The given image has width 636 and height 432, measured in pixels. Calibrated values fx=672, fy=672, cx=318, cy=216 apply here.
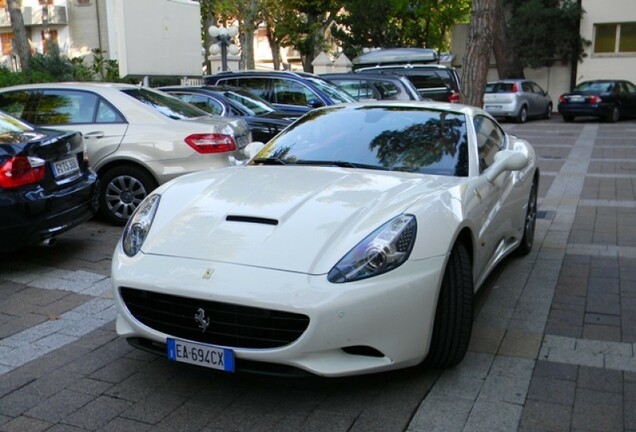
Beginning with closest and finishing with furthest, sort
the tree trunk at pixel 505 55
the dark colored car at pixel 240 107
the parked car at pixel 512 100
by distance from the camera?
the dark colored car at pixel 240 107 → the parked car at pixel 512 100 → the tree trunk at pixel 505 55

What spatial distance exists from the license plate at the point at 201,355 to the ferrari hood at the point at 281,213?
0.44 meters

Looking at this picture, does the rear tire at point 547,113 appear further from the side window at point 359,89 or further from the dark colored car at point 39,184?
the dark colored car at point 39,184

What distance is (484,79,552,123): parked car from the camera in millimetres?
23719

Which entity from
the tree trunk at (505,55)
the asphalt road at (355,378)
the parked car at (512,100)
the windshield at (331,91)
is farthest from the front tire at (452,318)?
the tree trunk at (505,55)

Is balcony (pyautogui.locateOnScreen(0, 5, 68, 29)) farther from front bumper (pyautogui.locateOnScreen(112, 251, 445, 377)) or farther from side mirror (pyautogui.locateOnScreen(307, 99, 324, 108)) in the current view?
front bumper (pyautogui.locateOnScreen(112, 251, 445, 377))

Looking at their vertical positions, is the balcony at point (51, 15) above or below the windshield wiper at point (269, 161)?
above

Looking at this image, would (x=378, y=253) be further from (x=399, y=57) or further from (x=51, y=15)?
(x=51, y=15)

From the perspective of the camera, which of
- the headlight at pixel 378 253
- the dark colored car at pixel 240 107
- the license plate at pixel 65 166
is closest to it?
the headlight at pixel 378 253

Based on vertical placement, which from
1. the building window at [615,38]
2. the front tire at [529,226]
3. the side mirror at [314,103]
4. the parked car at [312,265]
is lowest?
the front tire at [529,226]

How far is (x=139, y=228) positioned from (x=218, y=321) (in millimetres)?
924

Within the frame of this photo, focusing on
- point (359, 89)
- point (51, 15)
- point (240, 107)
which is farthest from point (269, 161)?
point (51, 15)

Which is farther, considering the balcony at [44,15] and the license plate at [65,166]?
the balcony at [44,15]

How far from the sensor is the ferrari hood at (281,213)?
3398 millimetres

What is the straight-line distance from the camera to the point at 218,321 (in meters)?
3.29
